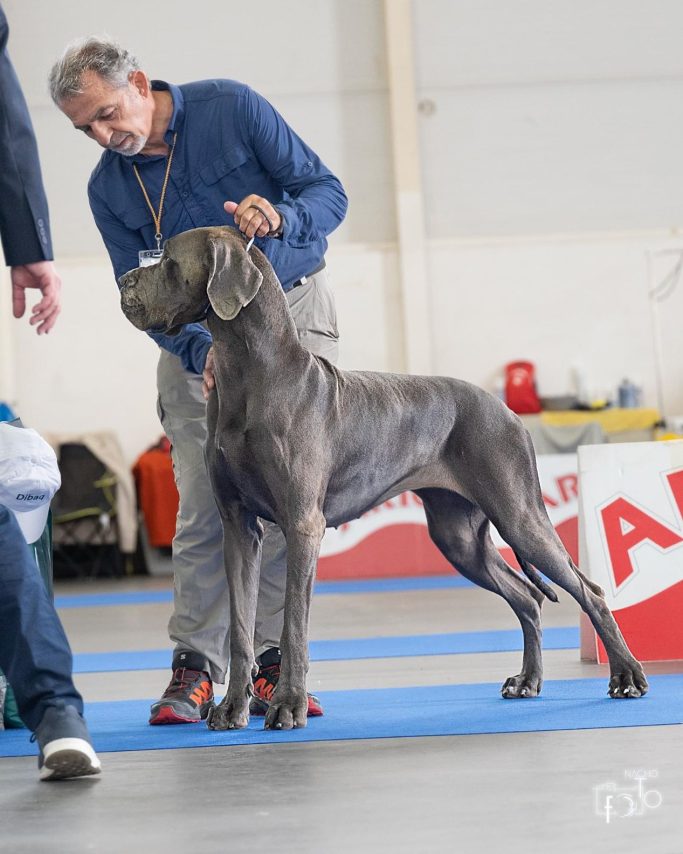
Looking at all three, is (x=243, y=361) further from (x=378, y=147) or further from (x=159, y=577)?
(x=378, y=147)

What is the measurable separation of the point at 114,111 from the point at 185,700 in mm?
1402

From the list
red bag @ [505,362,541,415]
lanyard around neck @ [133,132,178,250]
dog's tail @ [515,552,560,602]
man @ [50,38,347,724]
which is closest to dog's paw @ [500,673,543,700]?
dog's tail @ [515,552,560,602]

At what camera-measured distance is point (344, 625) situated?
5172mm

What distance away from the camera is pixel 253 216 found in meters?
2.49

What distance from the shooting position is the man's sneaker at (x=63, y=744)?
6.72 feet

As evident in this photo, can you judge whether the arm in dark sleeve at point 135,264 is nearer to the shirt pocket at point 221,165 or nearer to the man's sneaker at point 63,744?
the shirt pocket at point 221,165

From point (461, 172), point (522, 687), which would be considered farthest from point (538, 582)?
point (461, 172)

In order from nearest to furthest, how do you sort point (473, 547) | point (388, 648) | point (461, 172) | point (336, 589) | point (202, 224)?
1. point (202, 224)
2. point (473, 547)
3. point (388, 648)
4. point (336, 589)
5. point (461, 172)

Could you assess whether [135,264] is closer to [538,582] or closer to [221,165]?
[221,165]

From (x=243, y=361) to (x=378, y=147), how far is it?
807 cm

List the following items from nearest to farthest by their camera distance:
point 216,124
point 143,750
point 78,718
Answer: point 78,718 < point 143,750 < point 216,124

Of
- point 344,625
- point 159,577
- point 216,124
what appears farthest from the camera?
point 159,577

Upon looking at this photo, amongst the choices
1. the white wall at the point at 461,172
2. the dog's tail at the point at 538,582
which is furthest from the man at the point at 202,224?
the white wall at the point at 461,172

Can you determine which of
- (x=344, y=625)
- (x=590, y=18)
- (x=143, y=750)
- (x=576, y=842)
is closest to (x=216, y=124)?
(x=143, y=750)
